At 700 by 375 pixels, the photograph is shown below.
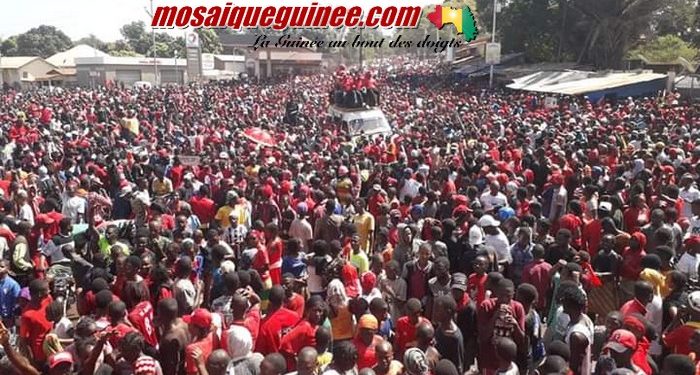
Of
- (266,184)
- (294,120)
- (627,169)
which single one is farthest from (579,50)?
(266,184)

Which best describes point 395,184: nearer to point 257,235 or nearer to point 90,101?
point 257,235

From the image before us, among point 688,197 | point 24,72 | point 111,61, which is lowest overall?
point 688,197

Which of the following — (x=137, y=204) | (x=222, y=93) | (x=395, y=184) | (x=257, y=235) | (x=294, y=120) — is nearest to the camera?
(x=257, y=235)

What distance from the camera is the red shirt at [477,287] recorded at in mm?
5664

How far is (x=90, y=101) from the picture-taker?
2858cm

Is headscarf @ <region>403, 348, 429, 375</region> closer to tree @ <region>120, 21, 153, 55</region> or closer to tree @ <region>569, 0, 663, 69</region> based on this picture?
tree @ <region>569, 0, 663, 69</region>

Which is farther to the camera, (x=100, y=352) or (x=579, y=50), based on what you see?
(x=579, y=50)

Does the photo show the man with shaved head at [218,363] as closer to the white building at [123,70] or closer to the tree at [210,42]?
the white building at [123,70]

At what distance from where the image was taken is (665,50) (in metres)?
48.3

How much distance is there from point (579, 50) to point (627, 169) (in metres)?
35.9

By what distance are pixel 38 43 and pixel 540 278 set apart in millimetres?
93714

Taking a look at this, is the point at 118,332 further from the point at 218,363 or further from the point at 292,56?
the point at 292,56

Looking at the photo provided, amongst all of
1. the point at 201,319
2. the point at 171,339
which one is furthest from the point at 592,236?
the point at 171,339

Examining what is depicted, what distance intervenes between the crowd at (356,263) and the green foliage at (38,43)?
8062 centimetres
